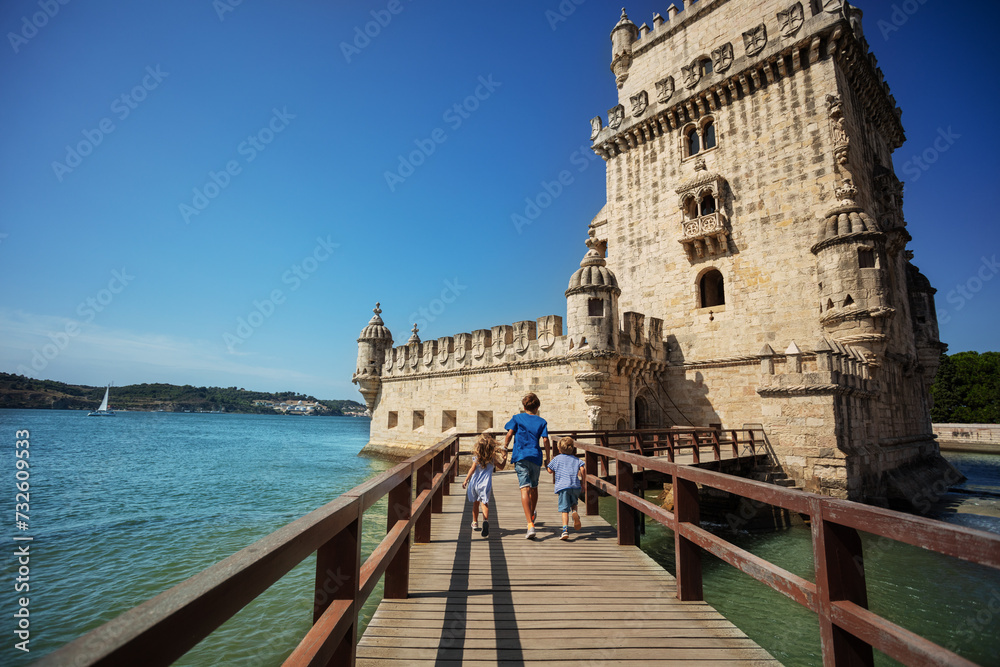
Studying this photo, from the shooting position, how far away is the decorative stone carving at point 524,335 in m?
16.8

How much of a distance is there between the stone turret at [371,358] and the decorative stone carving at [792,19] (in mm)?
20783

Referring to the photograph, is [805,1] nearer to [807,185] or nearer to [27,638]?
[807,185]

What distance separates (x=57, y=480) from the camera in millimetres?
17953

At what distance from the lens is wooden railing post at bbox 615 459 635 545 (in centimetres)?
544

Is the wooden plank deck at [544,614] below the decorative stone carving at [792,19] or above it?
below

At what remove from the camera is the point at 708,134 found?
17.7 m

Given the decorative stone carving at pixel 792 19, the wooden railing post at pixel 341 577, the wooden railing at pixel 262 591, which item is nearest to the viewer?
the wooden railing at pixel 262 591

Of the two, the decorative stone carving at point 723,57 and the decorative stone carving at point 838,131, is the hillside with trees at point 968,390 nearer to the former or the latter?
the decorative stone carving at point 838,131

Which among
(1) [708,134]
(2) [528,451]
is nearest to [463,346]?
(1) [708,134]

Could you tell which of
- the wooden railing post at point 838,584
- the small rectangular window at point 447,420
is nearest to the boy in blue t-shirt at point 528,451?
the wooden railing post at point 838,584

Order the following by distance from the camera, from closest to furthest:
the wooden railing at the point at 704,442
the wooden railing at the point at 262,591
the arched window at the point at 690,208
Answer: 1. the wooden railing at the point at 262,591
2. the wooden railing at the point at 704,442
3. the arched window at the point at 690,208

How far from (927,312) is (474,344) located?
18850 mm

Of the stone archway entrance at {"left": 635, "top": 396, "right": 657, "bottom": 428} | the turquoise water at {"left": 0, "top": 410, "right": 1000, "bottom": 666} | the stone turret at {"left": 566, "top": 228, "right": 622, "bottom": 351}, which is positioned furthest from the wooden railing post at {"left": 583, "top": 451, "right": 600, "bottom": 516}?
the stone archway entrance at {"left": 635, "top": 396, "right": 657, "bottom": 428}

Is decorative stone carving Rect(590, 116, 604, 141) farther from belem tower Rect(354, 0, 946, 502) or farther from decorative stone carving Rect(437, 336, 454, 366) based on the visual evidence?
decorative stone carving Rect(437, 336, 454, 366)
